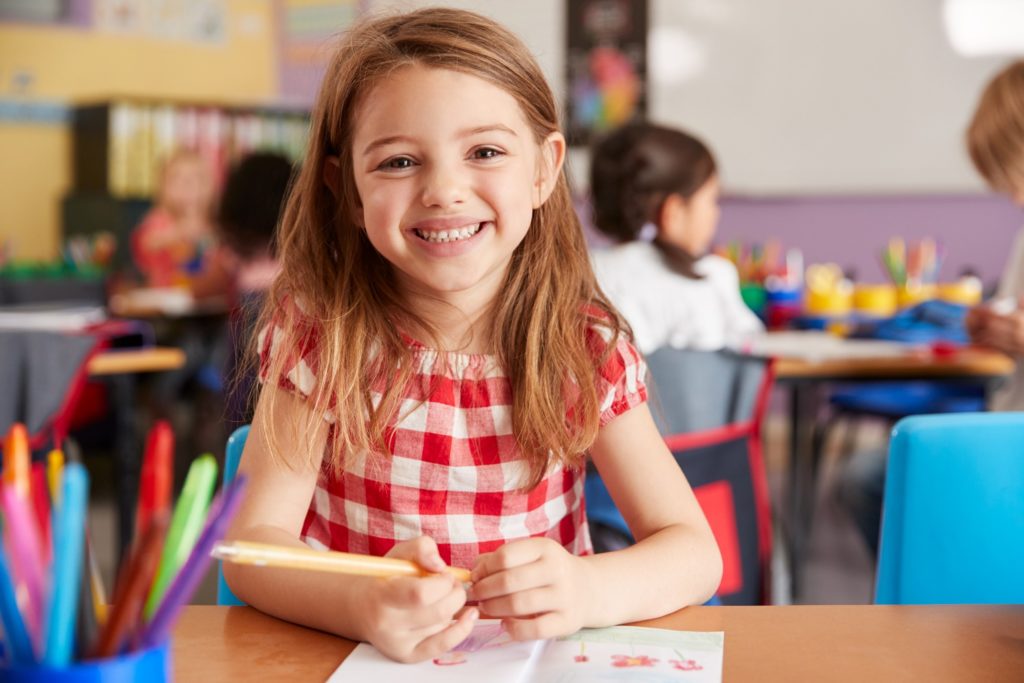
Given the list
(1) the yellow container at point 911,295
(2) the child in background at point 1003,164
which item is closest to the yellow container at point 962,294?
(1) the yellow container at point 911,295

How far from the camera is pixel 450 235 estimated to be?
1007mm

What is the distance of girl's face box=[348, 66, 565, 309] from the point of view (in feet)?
3.24

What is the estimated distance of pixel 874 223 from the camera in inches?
190

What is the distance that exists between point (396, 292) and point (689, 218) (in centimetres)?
152

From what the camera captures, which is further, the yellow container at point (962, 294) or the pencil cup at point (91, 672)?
the yellow container at point (962, 294)

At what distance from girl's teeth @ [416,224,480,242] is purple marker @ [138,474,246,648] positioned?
53 cm

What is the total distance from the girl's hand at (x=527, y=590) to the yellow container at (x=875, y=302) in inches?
95.3

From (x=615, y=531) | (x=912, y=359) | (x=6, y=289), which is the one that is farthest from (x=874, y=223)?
(x=615, y=531)

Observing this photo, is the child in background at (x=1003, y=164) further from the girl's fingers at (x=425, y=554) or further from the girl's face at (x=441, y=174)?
the girl's fingers at (x=425, y=554)

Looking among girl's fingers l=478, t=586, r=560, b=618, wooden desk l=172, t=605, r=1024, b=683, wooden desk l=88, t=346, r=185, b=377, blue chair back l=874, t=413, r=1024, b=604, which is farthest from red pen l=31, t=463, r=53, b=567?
wooden desk l=88, t=346, r=185, b=377

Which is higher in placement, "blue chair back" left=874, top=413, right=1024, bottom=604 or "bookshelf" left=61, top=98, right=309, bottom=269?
"bookshelf" left=61, top=98, right=309, bottom=269

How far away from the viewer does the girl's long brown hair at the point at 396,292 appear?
1.04 metres

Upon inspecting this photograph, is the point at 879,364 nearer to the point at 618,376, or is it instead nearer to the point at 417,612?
the point at 618,376

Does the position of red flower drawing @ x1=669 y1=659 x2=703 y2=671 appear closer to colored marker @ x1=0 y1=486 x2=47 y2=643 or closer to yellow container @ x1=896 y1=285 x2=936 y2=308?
colored marker @ x1=0 y1=486 x2=47 y2=643
